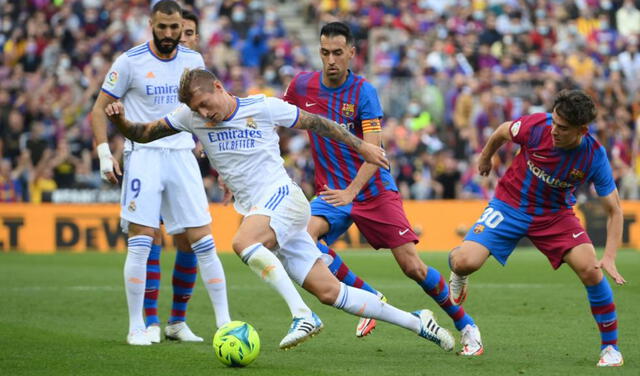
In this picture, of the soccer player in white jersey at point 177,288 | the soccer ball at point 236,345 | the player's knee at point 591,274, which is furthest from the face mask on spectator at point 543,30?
the soccer ball at point 236,345

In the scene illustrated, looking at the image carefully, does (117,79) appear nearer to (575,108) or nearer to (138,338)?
(138,338)

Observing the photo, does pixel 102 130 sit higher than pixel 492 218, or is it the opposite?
pixel 102 130

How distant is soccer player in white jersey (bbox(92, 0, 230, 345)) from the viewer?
30.0ft

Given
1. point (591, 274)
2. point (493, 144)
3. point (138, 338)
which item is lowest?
point (138, 338)

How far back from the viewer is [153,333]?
9.27 metres

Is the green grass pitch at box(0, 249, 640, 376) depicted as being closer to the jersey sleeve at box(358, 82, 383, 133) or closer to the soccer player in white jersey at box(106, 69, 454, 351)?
the soccer player in white jersey at box(106, 69, 454, 351)

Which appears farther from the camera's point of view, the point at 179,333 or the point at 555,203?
the point at 179,333

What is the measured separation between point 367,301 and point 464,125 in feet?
55.2

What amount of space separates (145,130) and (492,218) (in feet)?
8.61

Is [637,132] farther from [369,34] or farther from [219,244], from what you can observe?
[219,244]

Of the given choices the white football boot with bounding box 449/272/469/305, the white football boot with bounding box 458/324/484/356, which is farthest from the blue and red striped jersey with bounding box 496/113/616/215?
the white football boot with bounding box 458/324/484/356

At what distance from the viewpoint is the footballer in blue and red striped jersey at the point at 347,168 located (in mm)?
9133

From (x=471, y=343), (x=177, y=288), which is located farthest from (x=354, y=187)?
(x=177, y=288)

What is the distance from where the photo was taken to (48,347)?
8789mm
